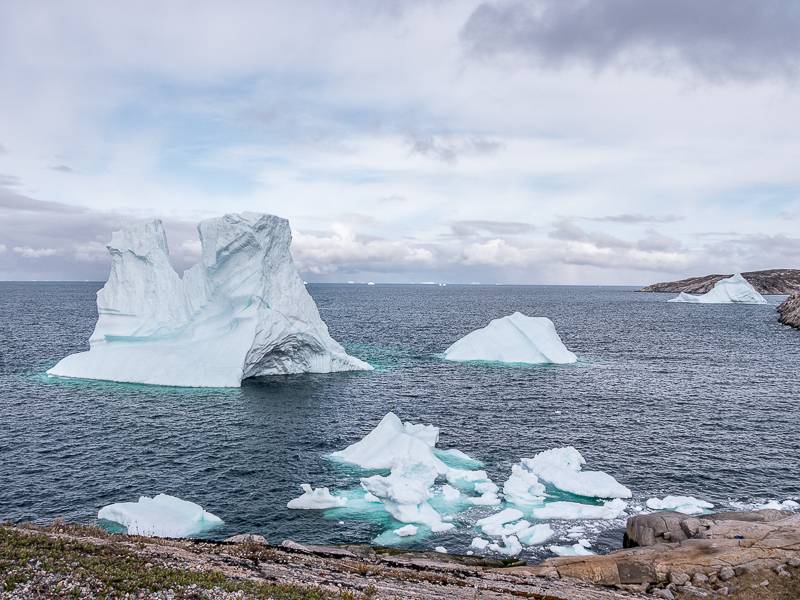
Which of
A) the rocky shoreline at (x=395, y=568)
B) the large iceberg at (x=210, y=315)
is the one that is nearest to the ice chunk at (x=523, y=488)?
the rocky shoreline at (x=395, y=568)

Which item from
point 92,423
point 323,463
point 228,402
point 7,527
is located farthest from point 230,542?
point 228,402

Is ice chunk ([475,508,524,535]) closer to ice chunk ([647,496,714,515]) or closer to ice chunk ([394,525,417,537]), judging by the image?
ice chunk ([394,525,417,537])

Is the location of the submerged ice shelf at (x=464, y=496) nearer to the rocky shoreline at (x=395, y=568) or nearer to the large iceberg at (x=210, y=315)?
the rocky shoreline at (x=395, y=568)

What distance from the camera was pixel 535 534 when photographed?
25828mm

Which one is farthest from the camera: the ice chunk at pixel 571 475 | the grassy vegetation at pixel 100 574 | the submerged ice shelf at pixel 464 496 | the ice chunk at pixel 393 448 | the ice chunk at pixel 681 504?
the ice chunk at pixel 393 448

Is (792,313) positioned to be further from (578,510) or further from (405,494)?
(405,494)

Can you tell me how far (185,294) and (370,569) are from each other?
4839cm

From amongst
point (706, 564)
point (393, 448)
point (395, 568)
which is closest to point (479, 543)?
point (395, 568)

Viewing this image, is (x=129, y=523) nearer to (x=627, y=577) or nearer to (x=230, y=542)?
(x=230, y=542)

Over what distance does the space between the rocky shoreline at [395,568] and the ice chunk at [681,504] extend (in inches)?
122

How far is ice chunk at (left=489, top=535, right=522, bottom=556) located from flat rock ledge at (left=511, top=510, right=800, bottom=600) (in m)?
2.42

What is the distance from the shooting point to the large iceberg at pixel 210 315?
179 feet

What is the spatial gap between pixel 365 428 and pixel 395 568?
2209 cm

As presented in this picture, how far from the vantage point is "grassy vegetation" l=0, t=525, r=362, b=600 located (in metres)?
14.6
